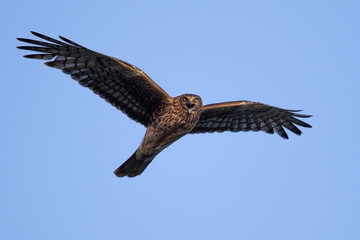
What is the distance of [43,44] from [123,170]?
282 cm

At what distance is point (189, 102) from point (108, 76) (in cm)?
155

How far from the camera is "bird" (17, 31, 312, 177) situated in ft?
33.7

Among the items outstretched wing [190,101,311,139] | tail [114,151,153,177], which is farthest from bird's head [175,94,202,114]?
tail [114,151,153,177]

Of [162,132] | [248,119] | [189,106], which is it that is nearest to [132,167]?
[162,132]

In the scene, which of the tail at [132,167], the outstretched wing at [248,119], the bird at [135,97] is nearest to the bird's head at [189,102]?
the bird at [135,97]

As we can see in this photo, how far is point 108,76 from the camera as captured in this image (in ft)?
35.1

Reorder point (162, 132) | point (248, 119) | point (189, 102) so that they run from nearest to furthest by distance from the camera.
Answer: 1. point (189, 102)
2. point (162, 132)
3. point (248, 119)

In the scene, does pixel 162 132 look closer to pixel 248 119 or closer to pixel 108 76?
pixel 108 76

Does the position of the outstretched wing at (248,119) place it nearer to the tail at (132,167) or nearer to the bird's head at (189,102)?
the bird's head at (189,102)

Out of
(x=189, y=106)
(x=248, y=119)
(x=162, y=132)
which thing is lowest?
(x=162, y=132)

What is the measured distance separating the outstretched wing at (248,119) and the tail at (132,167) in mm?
1354

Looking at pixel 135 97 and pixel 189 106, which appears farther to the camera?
pixel 135 97

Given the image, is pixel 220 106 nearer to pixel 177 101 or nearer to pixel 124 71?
pixel 177 101

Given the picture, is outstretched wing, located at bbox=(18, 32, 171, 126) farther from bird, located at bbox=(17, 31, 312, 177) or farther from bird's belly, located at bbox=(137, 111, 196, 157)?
bird's belly, located at bbox=(137, 111, 196, 157)
